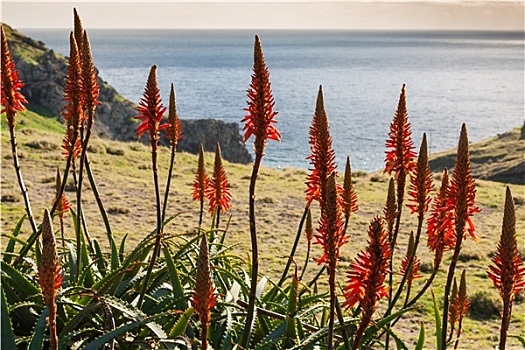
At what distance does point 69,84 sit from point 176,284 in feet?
3.82

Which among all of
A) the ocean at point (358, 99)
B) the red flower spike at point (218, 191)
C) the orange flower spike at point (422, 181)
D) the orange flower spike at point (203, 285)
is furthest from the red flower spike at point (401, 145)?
the ocean at point (358, 99)

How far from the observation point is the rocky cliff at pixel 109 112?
4841cm

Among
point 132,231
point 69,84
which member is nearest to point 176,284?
point 69,84

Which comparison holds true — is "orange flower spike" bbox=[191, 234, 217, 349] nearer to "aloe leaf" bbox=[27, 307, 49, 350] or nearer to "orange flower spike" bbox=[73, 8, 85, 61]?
"aloe leaf" bbox=[27, 307, 49, 350]

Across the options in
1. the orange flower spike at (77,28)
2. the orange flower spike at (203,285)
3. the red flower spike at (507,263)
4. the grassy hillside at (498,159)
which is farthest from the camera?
the grassy hillside at (498,159)

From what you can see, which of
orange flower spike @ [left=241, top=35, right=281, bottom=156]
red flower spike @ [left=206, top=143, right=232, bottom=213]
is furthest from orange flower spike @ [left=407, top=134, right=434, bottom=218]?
red flower spike @ [left=206, top=143, right=232, bottom=213]

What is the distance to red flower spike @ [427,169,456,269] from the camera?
278cm

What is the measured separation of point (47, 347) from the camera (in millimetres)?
3336

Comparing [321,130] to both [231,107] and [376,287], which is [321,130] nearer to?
[376,287]

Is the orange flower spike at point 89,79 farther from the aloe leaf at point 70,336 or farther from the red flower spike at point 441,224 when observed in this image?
the red flower spike at point 441,224

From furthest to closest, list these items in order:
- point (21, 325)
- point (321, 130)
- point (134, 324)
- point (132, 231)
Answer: point (132, 231), point (21, 325), point (134, 324), point (321, 130)

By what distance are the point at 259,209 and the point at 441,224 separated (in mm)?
15578

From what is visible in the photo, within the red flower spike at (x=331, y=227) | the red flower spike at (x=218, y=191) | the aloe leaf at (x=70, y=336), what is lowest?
the aloe leaf at (x=70, y=336)

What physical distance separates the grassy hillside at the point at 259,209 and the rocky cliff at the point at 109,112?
19.7m
